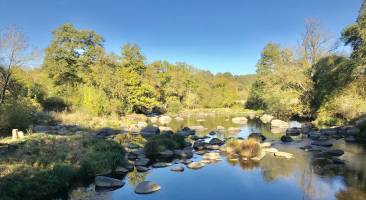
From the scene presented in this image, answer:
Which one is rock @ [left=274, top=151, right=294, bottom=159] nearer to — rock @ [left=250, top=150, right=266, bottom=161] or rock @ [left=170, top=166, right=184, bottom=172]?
rock @ [left=250, top=150, right=266, bottom=161]

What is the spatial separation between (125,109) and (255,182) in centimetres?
3188

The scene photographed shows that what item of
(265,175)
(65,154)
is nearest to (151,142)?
(65,154)

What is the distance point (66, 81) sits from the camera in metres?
51.8

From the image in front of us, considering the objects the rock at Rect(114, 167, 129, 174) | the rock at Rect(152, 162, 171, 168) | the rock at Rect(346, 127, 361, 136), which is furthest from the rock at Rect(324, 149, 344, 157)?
the rock at Rect(114, 167, 129, 174)

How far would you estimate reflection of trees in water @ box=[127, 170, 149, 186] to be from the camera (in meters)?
14.7

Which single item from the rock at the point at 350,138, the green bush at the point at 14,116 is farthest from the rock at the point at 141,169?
the rock at the point at 350,138

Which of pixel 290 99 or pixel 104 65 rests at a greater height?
pixel 104 65

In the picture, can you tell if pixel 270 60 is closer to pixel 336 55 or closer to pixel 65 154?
pixel 336 55

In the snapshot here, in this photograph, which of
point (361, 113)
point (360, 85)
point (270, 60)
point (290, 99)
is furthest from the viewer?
point (270, 60)

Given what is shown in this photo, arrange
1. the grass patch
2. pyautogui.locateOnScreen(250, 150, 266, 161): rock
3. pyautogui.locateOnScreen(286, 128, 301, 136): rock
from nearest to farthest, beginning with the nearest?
the grass patch
pyautogui.locateOnScreen(250, 150, 266, 161): rock
pyautogui.locateOnScreen(286, 128, 301, 136): rock

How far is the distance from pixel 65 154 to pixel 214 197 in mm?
7581

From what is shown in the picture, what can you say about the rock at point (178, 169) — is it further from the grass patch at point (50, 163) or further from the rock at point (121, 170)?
the grass patch at point (50, 163)

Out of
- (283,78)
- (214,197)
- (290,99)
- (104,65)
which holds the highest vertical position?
(104,65)

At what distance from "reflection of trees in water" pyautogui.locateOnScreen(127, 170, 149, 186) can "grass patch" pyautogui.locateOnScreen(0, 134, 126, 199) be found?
100 centimetres
